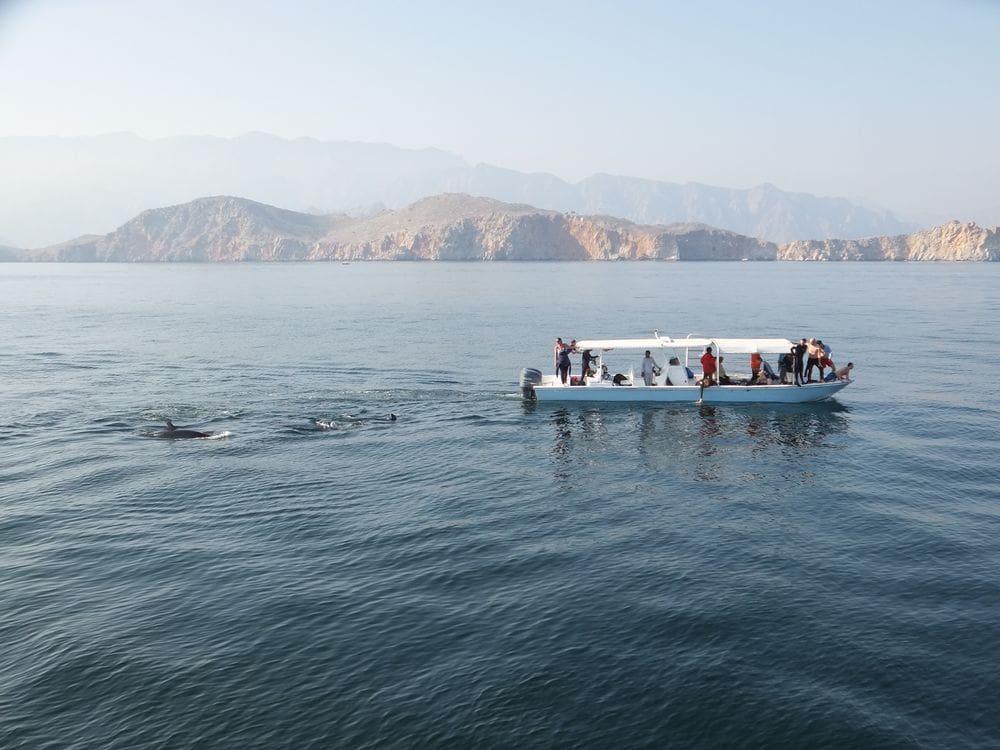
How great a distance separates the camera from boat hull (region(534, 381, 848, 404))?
3903 centimetres

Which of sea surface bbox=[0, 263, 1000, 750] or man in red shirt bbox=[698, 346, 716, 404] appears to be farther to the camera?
man in red shirt bbox=[698, 346, 716, 404]

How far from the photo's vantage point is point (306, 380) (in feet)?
151

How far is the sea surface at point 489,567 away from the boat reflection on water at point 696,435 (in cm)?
20

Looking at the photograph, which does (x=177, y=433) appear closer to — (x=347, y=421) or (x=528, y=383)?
(x=347, y=421)

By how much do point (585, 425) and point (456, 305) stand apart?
65437mm

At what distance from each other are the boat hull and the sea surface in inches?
25.5

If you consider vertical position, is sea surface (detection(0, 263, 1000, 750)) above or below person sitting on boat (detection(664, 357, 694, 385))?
below

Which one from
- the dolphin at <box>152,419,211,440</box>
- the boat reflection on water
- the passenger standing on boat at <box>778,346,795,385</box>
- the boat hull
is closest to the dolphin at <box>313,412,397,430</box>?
the dolphin at <box>152,419,211,440</box>

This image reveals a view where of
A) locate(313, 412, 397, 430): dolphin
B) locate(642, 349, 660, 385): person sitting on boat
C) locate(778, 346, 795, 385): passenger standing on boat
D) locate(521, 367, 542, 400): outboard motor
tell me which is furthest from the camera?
locate(521, 367, 542, 400): outboard motor

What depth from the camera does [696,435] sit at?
112 ft

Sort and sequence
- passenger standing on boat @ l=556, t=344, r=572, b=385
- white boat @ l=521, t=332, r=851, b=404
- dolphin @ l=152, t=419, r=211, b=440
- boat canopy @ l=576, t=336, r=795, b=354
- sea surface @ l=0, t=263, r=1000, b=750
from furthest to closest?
passenger standing on boat @ l=556, t=344, r=572, b=385
white boat @ l=521, t=332, r=851, b=404
boat canopy @ l=576, t=336, r=795, b=354
dolphin @ l=152, t=419, r=211, b=440
sea surface @ l=0, t=263, r=1000, b=750

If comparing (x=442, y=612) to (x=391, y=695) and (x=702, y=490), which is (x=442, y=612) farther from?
(x=702, y=490)

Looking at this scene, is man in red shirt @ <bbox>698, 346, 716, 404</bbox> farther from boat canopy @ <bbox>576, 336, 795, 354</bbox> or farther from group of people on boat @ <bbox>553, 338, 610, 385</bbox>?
group of people on boat @ <bbox>553, 338, 610, 385</bbox>

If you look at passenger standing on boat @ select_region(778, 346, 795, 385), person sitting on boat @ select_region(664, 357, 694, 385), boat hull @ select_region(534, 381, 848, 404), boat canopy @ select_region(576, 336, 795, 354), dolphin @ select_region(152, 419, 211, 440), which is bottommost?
dolphin @ select_region(152, 419, 211, 440)
